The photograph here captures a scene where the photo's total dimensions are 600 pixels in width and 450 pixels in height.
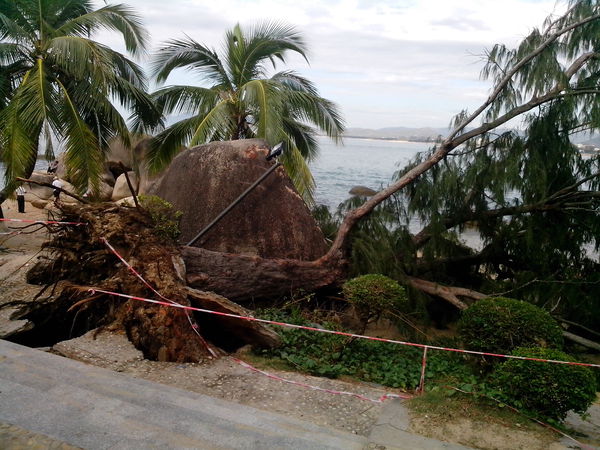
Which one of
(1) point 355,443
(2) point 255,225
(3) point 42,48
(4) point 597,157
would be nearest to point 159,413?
(1) point 355,443

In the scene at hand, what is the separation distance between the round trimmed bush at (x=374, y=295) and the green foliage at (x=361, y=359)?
48 centimetres

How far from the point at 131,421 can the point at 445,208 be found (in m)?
7.45

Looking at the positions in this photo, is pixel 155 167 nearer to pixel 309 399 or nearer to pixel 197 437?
pixel 309 399

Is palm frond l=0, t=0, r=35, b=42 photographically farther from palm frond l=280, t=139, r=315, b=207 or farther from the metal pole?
the metal pole

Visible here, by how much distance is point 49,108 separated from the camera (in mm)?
11312

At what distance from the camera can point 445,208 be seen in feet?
32.4

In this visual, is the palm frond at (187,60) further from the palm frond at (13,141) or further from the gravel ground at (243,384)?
the gravel ground at (243,384)

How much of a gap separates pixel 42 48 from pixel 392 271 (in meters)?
9.59

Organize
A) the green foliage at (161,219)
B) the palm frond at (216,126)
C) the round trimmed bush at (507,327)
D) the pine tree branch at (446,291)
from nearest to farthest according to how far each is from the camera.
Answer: the round trimmed bush at (507,327), the green foliage at (161,219), the pine tree branch at (446,291), the palm frond at (216,126)

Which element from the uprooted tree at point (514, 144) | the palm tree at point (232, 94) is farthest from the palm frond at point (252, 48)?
the uprooted tree at point (514, 144)

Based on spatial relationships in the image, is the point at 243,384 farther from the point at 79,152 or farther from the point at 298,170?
the point at 298,170

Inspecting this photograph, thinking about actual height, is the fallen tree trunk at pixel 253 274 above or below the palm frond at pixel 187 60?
below

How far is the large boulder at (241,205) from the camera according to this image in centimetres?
884

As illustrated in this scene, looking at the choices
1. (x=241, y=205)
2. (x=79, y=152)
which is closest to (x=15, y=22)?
(x=79, y=152)
